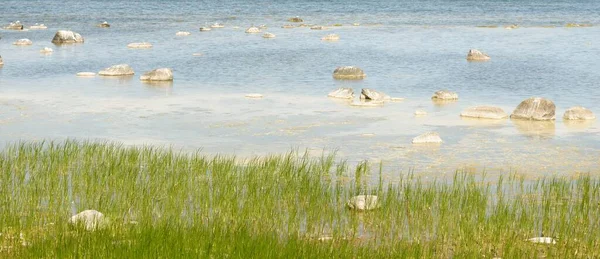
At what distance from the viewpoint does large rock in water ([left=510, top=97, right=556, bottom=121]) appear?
2317 cm

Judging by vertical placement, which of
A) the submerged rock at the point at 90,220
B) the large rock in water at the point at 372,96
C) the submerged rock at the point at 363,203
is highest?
the submerged rock at the point at 90,220

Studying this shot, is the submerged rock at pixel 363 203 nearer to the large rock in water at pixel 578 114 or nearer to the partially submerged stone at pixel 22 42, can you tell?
the large rock in water at pixel 578 114

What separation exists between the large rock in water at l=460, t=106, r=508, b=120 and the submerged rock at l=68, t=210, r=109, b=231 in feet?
44.3

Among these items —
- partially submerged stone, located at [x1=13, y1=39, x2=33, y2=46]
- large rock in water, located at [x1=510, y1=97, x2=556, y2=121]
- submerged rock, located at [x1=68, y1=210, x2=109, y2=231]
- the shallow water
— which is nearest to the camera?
submerged rock, located at [x1=68, y1=210, x2=109, y2=231]

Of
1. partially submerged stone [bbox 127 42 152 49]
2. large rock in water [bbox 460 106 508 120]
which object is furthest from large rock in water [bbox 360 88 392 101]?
partially submerged stone [bbox 127 42 152 49]

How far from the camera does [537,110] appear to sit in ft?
76.3

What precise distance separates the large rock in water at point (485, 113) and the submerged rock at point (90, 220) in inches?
532

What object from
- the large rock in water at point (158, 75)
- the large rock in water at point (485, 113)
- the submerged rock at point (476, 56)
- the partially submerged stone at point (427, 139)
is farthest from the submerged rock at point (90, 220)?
the submerged rock at point (476, 56)

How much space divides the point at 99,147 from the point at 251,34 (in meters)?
39.5

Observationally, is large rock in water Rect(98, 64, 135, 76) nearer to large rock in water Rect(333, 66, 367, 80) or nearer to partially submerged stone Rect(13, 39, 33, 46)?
large rock in water Rect(333, 66, 367, 80)

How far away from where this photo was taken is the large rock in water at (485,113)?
23.4 meters

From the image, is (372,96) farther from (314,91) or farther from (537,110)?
(537,110)

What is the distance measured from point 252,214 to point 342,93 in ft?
48.8

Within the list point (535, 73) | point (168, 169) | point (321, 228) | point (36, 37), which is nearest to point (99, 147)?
point (168, 169)
